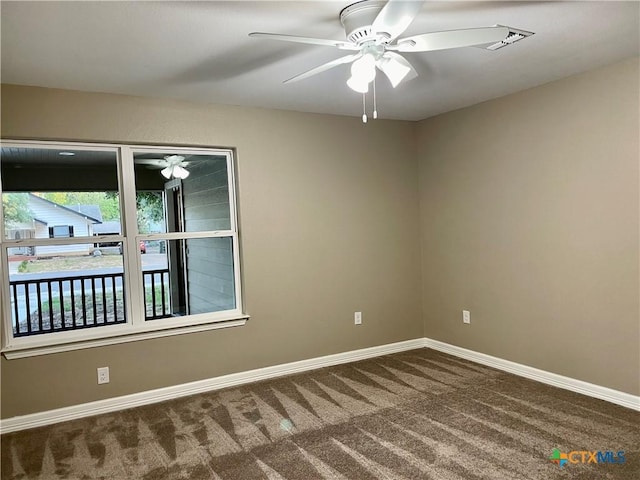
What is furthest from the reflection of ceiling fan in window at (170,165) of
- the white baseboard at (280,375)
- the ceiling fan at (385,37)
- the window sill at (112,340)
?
the ceiling fan at (385,37)

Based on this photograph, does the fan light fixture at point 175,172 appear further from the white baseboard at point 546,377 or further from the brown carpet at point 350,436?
the white baseboard at point 546,377

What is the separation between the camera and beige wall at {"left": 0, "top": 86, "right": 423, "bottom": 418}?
3.33 meters

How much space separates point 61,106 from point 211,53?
52.5 inches

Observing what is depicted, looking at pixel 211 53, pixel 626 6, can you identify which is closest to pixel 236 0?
pixel 211 53

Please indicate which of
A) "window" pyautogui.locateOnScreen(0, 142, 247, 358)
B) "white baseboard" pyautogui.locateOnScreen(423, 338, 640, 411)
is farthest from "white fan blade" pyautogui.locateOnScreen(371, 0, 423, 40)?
"white baseboard" pyautogui.locateOnScreen(423, 338, 640, 411)

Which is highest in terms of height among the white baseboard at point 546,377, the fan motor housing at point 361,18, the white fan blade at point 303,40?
the fan motor housing at point 361,18

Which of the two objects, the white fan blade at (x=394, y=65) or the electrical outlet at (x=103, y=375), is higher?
the white fan blade at (x=394, y=65)

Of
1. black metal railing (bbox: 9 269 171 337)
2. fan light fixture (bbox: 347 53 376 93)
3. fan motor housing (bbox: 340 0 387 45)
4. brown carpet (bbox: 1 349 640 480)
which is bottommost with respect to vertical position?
brown carpet (bbox: 1 349 640 480)

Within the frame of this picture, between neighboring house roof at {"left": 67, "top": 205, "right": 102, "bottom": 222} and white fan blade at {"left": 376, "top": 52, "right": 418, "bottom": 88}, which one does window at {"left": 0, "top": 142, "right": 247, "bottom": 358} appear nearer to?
neighboring house roof at {"left": 67, "top": 205, "right": 102, "bottom": 222}

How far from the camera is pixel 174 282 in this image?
12.8ft

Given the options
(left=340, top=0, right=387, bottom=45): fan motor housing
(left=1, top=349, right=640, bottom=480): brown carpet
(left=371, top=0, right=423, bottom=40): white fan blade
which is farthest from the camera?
(left=1, top=349, right=640, bottom=480): brown carpet

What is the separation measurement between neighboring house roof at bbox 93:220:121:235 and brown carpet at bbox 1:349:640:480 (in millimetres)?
1345

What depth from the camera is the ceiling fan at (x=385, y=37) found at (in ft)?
6.18

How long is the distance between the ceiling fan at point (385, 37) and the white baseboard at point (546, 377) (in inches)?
98.5
